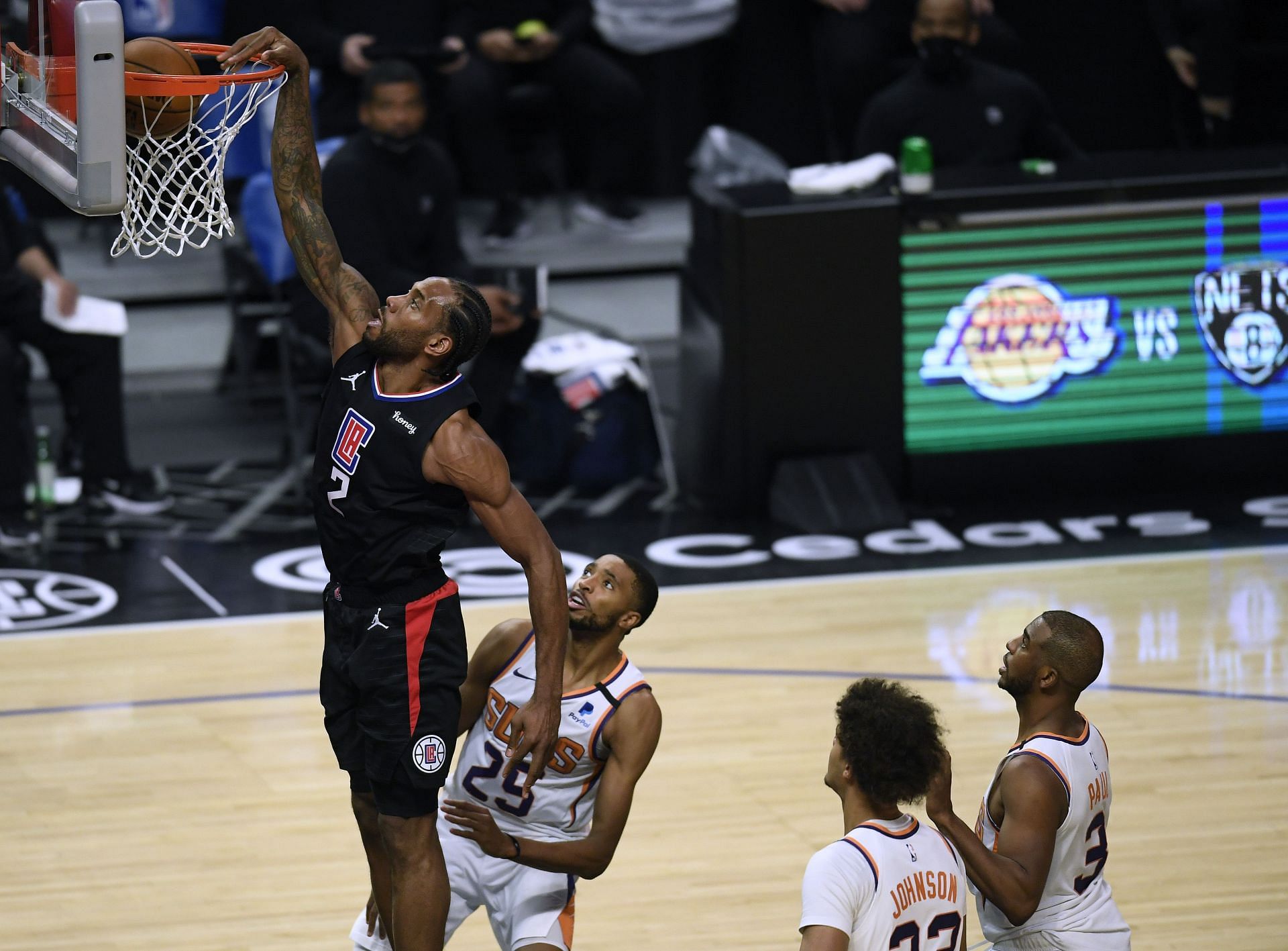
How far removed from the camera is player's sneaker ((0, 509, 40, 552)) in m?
8.80

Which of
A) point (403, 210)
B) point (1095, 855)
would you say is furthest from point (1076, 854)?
point (403, 210)

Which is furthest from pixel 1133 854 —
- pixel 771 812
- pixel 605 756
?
pixel 605 756

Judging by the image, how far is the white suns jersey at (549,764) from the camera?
15.1 feet

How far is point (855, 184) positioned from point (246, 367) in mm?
3681

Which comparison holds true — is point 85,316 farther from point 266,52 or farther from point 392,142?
point 266,52

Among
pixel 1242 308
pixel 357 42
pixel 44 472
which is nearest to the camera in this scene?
pixel 44 472

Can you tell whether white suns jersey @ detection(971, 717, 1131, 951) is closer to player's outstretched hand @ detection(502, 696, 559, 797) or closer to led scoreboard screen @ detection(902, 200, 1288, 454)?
player's outstretched hand @ detection(502, 696, 559, 797)

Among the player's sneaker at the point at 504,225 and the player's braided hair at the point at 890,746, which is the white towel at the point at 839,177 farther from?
the player's braided hair at the point at 890,746

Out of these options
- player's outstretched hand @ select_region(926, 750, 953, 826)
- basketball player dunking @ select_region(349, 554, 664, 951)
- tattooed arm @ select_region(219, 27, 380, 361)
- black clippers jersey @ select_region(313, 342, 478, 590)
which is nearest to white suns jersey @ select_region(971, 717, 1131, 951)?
player's outstretched hand @ select_region(926, 750, 953, 826)

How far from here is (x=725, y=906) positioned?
18.1 ft

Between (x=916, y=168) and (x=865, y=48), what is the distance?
227 centimetres

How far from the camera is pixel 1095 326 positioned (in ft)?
30.2

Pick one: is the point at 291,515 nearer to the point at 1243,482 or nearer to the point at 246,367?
the point at 246,367

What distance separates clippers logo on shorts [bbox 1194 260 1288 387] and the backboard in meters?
6.17
